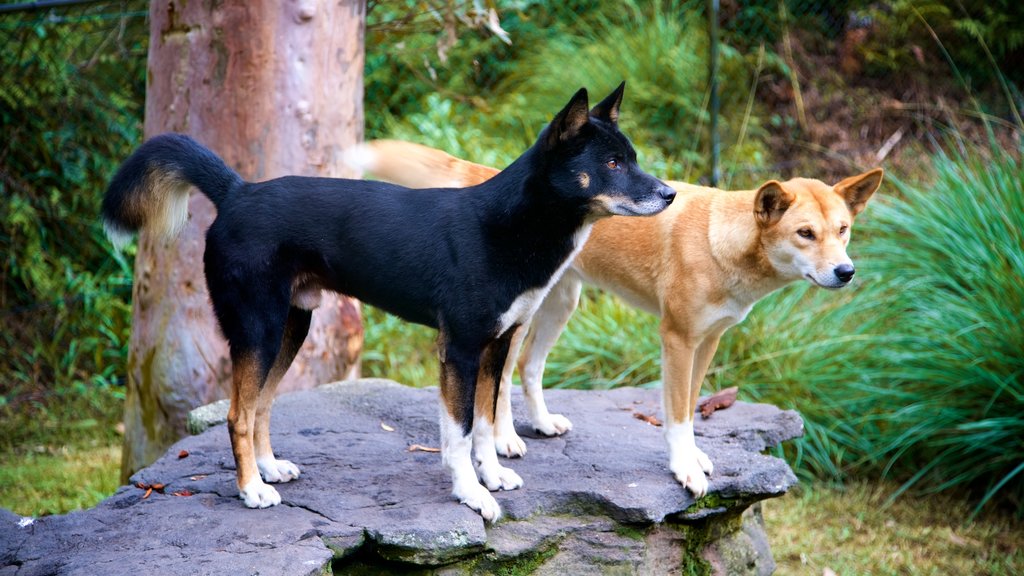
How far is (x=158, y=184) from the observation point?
11.4 ft

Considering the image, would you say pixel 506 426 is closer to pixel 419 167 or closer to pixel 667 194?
pixel 419 167

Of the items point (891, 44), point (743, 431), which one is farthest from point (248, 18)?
point (891, 44)

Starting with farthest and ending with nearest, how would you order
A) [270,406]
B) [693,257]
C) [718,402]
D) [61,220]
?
[61,220]
[718,402]
[693,257]
[270,406]

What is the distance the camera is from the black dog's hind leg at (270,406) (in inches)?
145

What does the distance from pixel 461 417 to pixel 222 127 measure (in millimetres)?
2313

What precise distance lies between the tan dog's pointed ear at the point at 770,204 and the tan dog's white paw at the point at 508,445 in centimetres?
137

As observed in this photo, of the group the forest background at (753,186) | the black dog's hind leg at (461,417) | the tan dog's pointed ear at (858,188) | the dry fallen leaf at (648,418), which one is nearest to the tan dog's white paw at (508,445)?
the black dog's hind leg at (461,417)

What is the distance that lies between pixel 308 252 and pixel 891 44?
838 cm

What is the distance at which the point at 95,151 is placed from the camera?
730 cm

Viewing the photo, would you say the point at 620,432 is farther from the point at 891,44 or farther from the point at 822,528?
the point at 891,44

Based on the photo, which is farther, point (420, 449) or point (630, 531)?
point (420, 449)

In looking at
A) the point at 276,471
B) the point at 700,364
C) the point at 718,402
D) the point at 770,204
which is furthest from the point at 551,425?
the point at 770,204

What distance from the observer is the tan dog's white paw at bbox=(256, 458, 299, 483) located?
146 inches

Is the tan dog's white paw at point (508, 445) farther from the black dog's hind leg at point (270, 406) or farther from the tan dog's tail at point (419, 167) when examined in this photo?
the tan dog's tail at point (419, 167)
